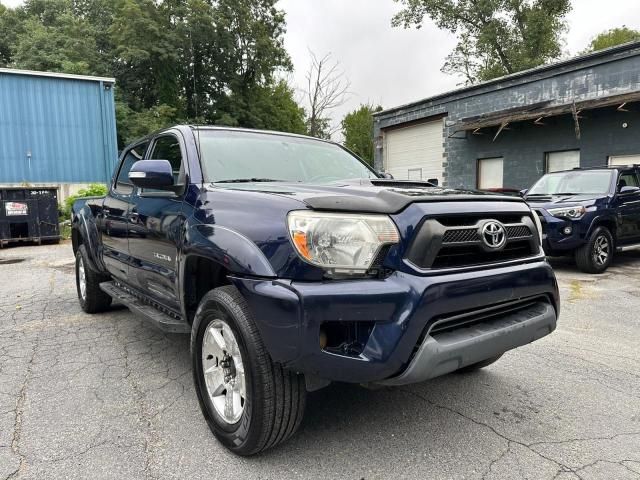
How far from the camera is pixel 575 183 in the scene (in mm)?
8477

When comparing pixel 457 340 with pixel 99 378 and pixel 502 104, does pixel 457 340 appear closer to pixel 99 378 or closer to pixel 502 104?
pixel 99 378

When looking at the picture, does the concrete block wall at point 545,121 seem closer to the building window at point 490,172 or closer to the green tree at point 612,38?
the building window at point 490,172

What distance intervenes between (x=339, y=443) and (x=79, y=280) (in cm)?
430

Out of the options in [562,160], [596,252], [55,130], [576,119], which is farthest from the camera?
[55,130]

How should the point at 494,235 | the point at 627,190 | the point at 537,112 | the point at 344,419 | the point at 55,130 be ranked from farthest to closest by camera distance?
the point at 55,130, the point at 537,112, the point at 627,190, the point at 344,419, the point at 494,235

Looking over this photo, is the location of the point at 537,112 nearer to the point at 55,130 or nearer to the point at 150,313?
the point at 150,313

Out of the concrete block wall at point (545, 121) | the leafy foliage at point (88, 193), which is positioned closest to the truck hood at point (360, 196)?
the concrete block wall at point (545, 121)

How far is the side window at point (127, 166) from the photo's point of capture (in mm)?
4258

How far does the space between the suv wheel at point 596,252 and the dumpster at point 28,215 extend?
1248cm

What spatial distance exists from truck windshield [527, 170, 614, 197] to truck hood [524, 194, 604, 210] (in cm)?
30

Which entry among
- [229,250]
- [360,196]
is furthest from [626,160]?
[229,250]

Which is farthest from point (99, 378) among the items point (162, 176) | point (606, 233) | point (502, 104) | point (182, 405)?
point (502, 104)

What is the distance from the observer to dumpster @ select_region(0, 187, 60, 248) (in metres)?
11.9

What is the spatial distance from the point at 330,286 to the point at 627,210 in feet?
26.3
